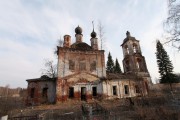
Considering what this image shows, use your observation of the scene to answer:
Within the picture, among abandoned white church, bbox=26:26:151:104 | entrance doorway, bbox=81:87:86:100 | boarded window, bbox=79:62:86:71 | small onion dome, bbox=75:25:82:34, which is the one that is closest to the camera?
abandoned white church, bbox=26:26:151:104

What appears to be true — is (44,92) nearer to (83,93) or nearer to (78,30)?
(83,93)

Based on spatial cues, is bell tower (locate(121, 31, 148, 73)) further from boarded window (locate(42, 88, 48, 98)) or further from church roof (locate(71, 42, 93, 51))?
boarded window (locate(42, 88, 48, 98))

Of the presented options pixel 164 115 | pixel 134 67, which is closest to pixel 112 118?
pixel 164 115

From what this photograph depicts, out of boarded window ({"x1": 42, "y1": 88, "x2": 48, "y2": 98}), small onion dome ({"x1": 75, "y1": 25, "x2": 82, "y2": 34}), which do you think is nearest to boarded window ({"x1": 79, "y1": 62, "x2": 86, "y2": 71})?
boarded window ({"x1": 42, "y1": 88, "x2": 48, "y2": 98})

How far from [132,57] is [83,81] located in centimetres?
1069

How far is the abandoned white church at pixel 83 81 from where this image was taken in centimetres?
2141

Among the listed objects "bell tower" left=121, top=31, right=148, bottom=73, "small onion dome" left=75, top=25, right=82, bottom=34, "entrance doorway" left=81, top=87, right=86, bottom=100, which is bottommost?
"entrance doorway" left=81, top=87, right=86, bottom=100

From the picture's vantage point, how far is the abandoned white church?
21406 mm

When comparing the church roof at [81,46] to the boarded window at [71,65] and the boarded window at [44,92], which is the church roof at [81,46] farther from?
the boarded window at [44,92]

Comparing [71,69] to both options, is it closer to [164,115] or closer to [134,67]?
[134,67]

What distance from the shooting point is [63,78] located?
2141 centimetres

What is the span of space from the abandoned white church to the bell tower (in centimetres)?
61

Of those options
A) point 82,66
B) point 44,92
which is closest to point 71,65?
point 82,66

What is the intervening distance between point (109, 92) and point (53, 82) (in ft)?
28.8
